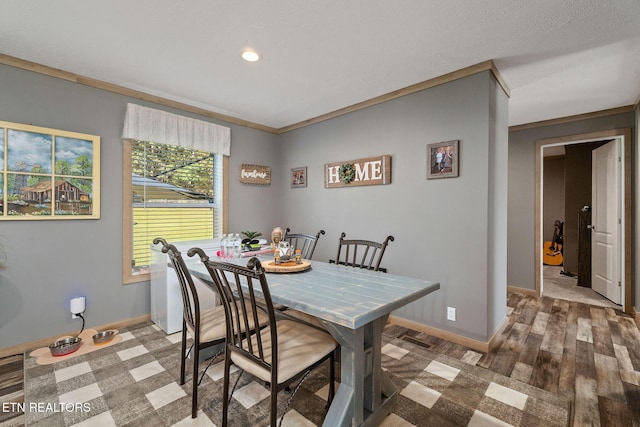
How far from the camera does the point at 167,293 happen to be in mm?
2705

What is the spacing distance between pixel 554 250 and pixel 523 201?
10.00ft

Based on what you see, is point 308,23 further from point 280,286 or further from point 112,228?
point 112,228

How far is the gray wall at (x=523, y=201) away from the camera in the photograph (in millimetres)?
3959

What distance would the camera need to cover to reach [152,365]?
2199 mm

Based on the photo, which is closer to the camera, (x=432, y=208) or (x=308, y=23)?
(x=308, y=23)

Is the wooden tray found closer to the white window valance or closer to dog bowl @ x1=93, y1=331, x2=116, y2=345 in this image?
dog bowl @ x1=93, y1=331, x2=116, y2=345

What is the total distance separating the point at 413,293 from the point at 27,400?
2.45 metres

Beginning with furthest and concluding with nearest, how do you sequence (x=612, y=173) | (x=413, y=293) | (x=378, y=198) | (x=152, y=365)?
(x=612, y=173)
(x=378, y=198)
(x=152, y=365)
(x=413, y=293)

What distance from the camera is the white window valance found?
2895mm

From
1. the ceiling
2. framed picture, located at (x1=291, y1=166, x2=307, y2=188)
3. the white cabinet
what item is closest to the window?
the white cabinet

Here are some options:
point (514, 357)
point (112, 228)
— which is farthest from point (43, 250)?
point (514, 357)

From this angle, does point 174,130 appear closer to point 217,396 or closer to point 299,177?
point 299,177

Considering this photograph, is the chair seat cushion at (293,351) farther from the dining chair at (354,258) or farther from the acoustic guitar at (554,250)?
the acoustic guitar at (554,250)

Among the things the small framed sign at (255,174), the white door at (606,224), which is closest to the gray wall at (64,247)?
the small framed sign at (255,174)
